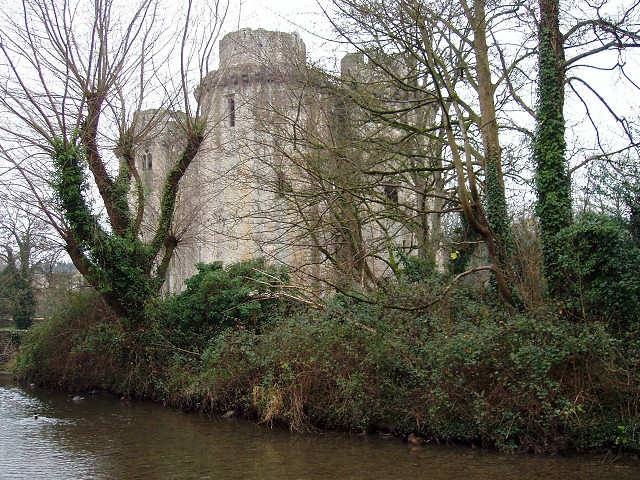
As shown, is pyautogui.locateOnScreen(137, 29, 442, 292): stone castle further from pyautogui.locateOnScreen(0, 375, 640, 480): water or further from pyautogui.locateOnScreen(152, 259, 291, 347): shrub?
pyautogui.locateOnScreen(0, 375, 640, 480): water

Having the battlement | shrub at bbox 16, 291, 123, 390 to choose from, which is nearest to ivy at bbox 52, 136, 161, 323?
shrub at bbox 16, 291, 123, 390

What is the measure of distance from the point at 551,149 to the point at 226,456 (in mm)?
7509

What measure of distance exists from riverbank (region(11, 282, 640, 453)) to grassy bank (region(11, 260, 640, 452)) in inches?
0.8

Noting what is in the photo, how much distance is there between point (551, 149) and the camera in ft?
35.3

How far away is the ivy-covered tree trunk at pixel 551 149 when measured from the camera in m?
10.4

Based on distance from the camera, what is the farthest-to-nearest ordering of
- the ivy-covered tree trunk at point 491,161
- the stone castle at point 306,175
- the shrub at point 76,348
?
the shrub at point 76,348 < the stone castle at point 306,175 < the ivy-covered tree trunk at point 491,161

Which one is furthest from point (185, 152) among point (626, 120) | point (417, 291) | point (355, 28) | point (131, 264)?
point (626, 120)

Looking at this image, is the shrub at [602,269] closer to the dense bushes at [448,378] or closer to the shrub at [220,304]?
the dense bushes at [448,378]

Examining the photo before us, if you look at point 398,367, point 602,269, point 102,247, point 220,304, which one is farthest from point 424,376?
point 102,247

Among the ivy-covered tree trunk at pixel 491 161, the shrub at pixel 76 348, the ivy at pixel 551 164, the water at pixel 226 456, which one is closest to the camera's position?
the water at pixel 226 456

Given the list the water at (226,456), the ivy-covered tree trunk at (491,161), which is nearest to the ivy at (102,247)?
the water at (226,456)

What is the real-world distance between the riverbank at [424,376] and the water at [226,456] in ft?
1.25

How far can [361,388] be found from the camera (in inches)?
400

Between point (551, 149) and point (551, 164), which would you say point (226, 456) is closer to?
point (551, 164)
